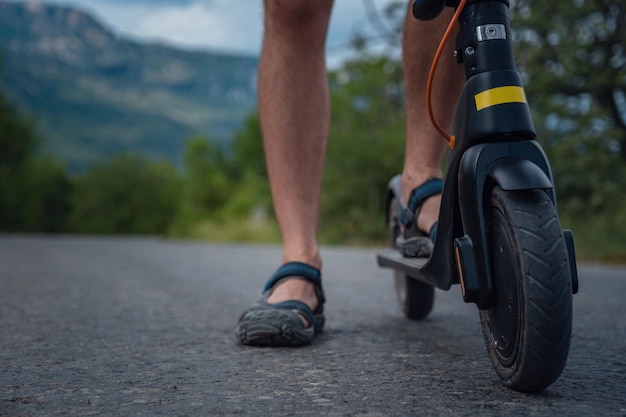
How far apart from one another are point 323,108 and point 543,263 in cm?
120

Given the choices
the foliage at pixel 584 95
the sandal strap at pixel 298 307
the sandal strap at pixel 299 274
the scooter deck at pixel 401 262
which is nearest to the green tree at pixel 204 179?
the foliage at pixel 584 95

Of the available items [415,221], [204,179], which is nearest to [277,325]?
[415,221]

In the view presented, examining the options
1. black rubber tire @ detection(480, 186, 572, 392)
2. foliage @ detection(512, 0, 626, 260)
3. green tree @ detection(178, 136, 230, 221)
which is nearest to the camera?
black rubber tire @ detection(480, 186, 572, 392)

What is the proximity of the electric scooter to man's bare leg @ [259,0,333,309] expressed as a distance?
2.27ft

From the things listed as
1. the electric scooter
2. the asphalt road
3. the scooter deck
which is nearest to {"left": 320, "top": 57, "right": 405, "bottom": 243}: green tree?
the asphalt road

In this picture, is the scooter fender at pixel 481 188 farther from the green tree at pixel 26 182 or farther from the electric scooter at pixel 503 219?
the green tree at pixel 26 182

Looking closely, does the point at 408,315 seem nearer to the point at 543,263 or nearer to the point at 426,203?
the point at 426,203

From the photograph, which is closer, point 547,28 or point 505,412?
point 505,412

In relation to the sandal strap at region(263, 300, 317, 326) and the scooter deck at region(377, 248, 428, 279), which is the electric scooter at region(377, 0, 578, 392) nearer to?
the scooter deck at region(377, 248, 428, 279)

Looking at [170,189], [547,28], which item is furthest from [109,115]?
[547,28]

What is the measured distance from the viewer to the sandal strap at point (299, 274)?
2.09 metres

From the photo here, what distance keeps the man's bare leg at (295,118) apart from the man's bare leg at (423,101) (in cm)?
26

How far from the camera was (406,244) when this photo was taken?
2037 mm

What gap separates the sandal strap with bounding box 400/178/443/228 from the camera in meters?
2.09
